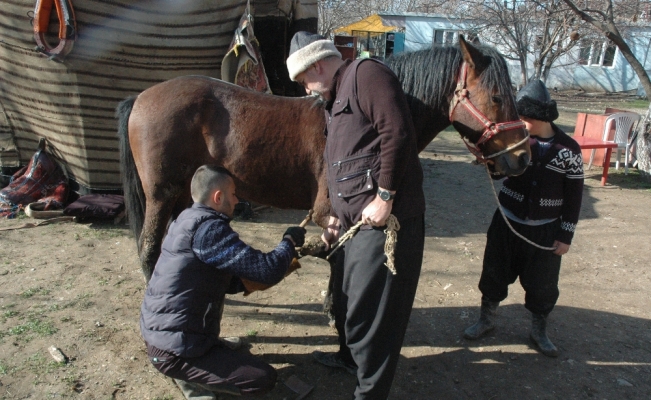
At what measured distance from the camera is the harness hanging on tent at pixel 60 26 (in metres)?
4.49

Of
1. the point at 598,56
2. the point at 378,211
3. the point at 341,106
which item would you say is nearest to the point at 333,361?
the point at 378,211

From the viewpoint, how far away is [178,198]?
3217 millimetres

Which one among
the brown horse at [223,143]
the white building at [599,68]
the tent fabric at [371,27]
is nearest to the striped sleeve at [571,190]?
the brown horse at [223,143]

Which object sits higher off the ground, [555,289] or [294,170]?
[294,170]

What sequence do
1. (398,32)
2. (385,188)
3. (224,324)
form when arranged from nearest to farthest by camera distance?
(385,188), (224,324), (398,32)

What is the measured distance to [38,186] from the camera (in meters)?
5.44

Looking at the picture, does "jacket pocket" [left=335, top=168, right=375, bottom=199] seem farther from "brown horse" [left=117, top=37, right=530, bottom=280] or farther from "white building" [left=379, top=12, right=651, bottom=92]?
"white building" [left=379, top=12, right=651, bottom=92]

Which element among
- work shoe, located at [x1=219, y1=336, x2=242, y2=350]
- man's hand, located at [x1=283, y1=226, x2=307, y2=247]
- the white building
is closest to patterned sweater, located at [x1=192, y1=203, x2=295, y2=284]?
man's hand, located at [x1=283, y1=226, x2=307, y2=247]

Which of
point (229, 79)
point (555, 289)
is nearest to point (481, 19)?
point (229, 79)

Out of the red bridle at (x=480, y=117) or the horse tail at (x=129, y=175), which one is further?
the horse tail at (x=129, y=175)

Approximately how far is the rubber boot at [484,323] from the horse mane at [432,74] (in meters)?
1.55

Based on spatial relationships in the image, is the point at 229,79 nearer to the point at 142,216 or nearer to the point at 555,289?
the point at 142,216

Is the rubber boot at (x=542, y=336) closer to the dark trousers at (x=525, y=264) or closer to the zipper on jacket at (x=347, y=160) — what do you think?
the dark trousers at (x=525, y=264)

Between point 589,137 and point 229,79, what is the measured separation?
21.9 ft
